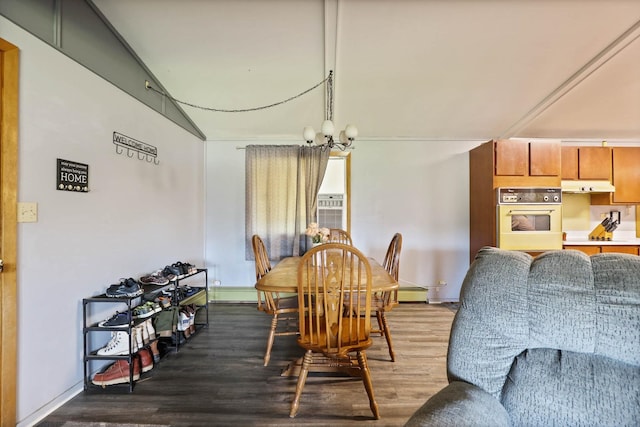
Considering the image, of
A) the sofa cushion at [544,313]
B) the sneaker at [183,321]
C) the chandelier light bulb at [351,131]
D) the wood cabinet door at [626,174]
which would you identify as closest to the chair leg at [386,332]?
the sofa cushion at [544,313]

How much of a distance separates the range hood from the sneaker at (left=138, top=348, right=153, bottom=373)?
4660 millimetres

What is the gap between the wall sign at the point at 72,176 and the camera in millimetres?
1793

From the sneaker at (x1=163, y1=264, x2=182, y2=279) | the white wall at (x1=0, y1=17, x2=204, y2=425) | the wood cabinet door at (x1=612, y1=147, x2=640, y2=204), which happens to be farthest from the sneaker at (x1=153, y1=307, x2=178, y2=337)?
the wood cabinet door at (x1=612, y1=147, x2=640, y2=204)

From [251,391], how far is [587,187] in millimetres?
4324

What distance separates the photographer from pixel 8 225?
151cm

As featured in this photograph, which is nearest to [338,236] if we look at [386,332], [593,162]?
[386,332]

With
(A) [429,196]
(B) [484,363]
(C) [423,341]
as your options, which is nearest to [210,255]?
(C) [423,341]

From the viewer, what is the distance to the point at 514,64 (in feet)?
8.23

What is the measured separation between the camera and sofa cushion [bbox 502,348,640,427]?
0.83 meters

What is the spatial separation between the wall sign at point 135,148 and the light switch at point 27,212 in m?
0.82

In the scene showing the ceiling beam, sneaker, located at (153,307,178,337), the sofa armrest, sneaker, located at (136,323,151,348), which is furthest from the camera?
sneaker, located at (153,307,178,337)

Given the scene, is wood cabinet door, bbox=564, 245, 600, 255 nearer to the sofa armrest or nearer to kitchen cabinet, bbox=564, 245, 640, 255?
kitchen cabinet, bbox=564, 245, 640, 255

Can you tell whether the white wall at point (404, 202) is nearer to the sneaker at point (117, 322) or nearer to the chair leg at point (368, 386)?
the sneaker at point (117, 322)

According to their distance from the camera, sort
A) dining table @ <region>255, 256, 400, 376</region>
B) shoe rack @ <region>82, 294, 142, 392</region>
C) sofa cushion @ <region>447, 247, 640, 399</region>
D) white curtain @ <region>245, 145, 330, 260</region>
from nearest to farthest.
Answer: sofa cushion @ <region>447, 247, 640, 399</region>
dining table @ <region>255, 256, 400, 376</region>
shoe rack @ <region>82, 294, 142, 392</region>
white curtain @ <region>245, 145, 330, 260</region>
